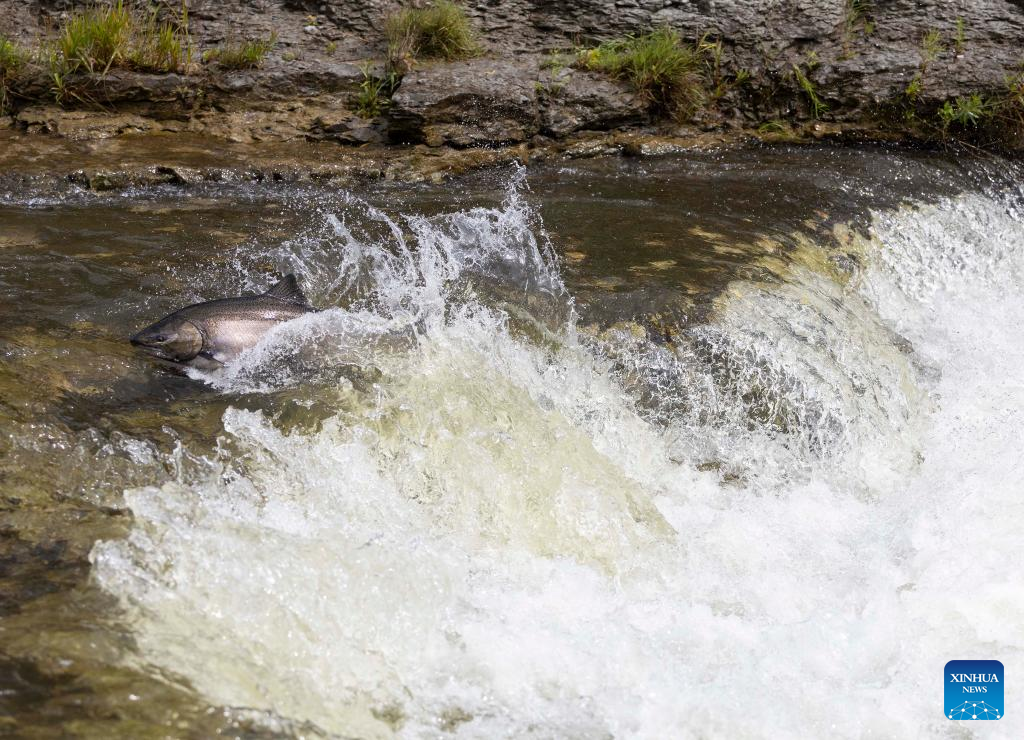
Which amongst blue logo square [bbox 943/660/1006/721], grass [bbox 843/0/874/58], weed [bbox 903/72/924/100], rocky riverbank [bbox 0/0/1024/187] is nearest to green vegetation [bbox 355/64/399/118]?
rocky riverbank [bbox 0/0/1024/187]

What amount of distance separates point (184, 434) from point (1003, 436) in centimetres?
385

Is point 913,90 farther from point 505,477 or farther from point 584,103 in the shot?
point 505,477

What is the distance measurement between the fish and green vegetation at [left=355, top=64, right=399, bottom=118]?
3.97m

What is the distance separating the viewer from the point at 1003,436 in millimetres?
5113

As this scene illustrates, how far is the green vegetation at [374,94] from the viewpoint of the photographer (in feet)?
25.2

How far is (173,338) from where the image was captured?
396 centimetres

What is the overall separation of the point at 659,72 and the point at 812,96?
1307 mm

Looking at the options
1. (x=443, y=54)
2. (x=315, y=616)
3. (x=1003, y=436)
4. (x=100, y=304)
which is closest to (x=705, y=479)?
(x=1003, y=436)

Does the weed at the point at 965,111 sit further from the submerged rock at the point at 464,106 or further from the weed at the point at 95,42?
the weed at the point at 95,42

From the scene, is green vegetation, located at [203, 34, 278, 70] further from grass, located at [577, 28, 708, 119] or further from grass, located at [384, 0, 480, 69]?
grass, located at [577, 28, 708, 119]

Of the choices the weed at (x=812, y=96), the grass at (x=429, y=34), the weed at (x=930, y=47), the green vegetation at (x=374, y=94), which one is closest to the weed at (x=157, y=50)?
the green vegetation at (x=374, y=94)

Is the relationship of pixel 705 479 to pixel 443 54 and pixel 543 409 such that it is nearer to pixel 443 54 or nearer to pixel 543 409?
pixel 543 409

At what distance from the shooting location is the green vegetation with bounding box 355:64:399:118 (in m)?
7.69

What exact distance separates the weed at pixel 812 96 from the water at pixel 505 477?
234 centimetres
